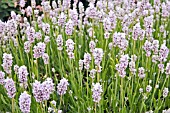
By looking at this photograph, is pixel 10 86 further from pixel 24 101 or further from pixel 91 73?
pixel 91 73

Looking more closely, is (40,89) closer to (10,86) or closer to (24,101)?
(24,101)

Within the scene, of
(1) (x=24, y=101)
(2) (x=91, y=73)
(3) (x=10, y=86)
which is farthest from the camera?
(2) (x=91, y=73)

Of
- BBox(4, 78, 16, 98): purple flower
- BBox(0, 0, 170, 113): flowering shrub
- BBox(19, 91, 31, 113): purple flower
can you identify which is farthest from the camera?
BBox(0, 0, 170, 113): flowering shrub

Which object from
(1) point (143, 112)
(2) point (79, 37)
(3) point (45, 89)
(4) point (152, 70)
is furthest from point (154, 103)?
(2) point (79, 37)

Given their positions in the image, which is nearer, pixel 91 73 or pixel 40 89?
pixel 40 89

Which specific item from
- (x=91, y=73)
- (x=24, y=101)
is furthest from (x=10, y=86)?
(x=91, y=73)

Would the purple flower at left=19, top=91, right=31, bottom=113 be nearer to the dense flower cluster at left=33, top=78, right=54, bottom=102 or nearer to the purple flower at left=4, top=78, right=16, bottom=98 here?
the dense flower cluster at left=33, top=78, right=54, bottom=102

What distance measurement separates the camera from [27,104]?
1.99 metres

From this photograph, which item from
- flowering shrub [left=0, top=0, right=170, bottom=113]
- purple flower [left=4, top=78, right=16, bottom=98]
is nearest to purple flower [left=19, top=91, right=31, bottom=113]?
flowering shrub [left=0, top=0, right=170, bottom=113]

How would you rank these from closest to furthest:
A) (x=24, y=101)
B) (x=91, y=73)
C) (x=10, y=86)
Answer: (x=24, y=101) → (x=10, y=86) → (x=91, y=73)

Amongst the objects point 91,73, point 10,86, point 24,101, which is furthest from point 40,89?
point 91,73

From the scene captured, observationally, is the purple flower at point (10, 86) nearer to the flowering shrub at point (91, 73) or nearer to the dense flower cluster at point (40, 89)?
the flowering shrub at point (91, 73)

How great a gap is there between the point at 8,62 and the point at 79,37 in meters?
1.23

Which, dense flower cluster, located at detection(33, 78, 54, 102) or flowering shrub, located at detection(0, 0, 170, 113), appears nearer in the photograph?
dense flower cluster, located at detection(33, 78, 54, 102)
